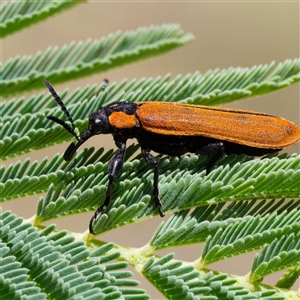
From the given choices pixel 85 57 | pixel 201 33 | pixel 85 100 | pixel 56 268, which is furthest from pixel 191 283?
pixel 201 33

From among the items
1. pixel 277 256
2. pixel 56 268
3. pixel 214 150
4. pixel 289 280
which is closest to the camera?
pixel 56 268

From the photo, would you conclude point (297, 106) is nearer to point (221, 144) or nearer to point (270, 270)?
point (221, 144)

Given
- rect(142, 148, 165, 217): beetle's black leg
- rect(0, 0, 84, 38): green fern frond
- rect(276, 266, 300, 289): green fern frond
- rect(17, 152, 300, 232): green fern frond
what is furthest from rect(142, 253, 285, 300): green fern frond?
rect(0, 0, 84, 38): green fern frond

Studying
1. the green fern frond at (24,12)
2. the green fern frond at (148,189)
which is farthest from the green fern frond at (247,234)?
the green fern frond at (24,12)

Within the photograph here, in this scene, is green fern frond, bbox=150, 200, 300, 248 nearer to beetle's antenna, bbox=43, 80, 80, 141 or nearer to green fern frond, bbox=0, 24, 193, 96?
beetle's antenna, bbox=43, 80, 80, 141

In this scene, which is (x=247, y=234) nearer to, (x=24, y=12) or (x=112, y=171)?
(x=112, y=171)

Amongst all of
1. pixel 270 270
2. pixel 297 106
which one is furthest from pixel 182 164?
pixel 297 106

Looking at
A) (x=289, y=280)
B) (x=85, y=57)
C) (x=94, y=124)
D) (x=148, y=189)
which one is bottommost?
(x=289, y=280)
